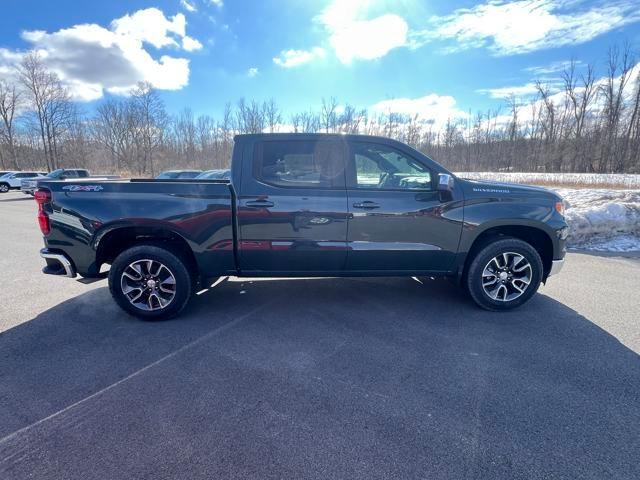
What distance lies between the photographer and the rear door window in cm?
362

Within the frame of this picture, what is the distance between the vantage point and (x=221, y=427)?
2.16m

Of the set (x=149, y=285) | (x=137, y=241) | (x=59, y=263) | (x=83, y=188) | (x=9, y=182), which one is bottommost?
(x=149, y=285)

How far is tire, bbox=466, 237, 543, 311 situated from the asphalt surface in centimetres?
18

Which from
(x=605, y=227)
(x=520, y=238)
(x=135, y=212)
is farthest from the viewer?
(x=605, y=227)

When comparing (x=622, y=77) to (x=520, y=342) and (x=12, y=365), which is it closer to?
(x=520, y=342)

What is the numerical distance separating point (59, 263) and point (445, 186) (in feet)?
14.4

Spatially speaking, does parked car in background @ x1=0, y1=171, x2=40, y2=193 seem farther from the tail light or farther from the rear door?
the rear door

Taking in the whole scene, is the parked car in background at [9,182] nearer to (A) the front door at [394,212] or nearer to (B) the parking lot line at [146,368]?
(B) the parking lot line at [146,368]

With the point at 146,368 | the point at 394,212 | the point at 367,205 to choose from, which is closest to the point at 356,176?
the point at 367,205

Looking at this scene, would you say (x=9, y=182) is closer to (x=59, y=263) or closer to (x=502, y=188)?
(x=59, y=263)

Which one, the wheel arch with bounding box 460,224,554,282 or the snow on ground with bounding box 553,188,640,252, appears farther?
the snow on ground with bounding box 553,188,640,252

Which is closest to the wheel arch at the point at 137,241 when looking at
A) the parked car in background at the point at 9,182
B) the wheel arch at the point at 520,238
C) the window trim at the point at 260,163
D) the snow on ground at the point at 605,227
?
the window trim at the point at 260,163

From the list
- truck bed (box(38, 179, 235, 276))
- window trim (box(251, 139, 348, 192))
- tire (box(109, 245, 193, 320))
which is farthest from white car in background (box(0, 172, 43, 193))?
window trim (box(251, 139, 348, 192))

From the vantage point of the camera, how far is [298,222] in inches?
141
